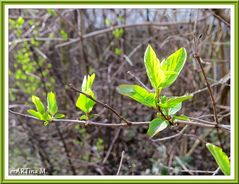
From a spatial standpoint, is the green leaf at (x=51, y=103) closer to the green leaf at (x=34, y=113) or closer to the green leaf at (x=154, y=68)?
the green leaf at (x=34, y=113)

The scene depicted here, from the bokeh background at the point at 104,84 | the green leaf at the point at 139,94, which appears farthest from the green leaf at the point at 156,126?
the bokeh background at the point at 104,84

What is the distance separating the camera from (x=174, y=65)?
0.62 metres

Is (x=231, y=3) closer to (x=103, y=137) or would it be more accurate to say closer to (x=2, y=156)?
(x=2, y=156)

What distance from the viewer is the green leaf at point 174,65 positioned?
0.61m

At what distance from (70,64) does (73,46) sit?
0.14 m

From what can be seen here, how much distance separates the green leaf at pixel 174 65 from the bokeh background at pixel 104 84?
4.51 ft

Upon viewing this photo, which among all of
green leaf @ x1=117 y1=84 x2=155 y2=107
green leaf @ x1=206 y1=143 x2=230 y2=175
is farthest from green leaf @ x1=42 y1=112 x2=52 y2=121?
green leaf @ x1=206 y1=143 x2=230 y2=175

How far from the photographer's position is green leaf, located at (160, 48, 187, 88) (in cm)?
61

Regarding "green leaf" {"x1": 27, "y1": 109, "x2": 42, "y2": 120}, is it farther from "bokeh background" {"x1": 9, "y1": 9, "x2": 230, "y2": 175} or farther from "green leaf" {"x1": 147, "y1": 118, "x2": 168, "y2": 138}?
"bokeh background" {"x1": 9, "y1": 9, "x2": 230, "y2": 175}

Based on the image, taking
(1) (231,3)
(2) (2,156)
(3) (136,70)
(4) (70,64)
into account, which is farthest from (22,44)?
(1) (231,3)

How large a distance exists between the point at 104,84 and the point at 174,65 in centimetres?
170

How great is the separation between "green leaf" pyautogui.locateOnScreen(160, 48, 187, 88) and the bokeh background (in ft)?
4.51

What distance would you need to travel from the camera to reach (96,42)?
2557 mm

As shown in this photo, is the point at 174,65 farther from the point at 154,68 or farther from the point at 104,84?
the point at 104,84
